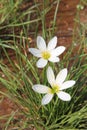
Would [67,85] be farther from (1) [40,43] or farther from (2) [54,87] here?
(1) [40,43]

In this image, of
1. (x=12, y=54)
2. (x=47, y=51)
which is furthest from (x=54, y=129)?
(x=12, y=54)

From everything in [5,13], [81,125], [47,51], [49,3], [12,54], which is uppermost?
[49,3]

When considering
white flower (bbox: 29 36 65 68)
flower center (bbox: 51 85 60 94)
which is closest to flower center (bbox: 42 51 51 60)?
white flower (bbox: 29 36 65 68)

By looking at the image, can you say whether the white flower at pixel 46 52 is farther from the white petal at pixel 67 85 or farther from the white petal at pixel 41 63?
the white petal at pixel 67 85

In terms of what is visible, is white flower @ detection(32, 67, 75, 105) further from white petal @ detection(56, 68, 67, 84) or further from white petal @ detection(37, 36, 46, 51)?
white petal @ detection(37, 36, 46, 51)

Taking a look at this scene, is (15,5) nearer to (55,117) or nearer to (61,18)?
(61,18)

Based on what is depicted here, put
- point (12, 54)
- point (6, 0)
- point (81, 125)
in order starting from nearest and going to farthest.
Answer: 1. point (81, 125)
2. point (12, 54)
3. point (6, 0)

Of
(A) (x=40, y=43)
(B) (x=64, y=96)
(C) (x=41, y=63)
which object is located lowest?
(B) (x=64, y=96)

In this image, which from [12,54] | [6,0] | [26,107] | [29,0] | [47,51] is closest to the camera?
[47,51]

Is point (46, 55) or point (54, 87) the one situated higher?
point (46, 55)

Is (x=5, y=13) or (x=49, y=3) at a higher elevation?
(x=49, y=3)

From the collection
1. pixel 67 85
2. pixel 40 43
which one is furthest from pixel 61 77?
pixel 40 43
